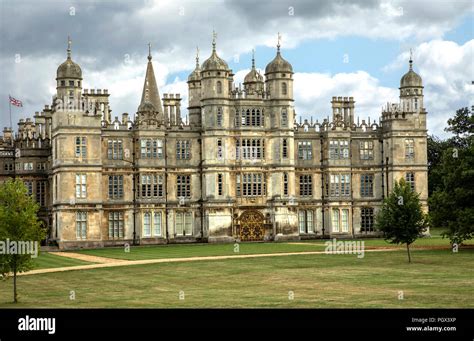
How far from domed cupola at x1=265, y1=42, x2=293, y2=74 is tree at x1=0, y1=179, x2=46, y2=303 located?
4283 cm

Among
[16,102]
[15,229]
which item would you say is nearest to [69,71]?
[16,102]

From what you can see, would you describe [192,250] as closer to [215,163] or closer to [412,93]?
[215,163]

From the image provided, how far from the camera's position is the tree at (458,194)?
59906 mm

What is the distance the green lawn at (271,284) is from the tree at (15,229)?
155 cm

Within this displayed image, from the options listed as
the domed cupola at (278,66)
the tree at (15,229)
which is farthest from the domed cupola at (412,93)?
the tree at (15,229)

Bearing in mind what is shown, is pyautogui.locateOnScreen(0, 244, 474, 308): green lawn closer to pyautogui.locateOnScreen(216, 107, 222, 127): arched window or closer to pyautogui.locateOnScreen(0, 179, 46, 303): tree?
pyautogui.locateOnScreen(0, 179, 46, 303): tree

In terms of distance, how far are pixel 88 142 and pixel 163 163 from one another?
7.20 meters

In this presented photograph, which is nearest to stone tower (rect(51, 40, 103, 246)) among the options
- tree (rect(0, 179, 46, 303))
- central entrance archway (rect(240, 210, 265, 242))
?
central entrance archway (rect(240, 210, 265, 242))

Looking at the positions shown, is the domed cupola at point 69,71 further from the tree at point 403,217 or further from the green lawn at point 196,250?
the tree at point 403,217

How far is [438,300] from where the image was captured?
112 feet

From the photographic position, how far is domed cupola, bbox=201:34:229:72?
78.2 metres
